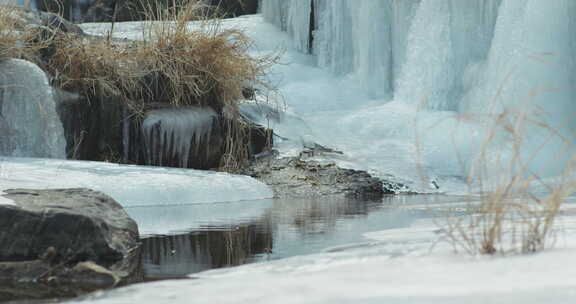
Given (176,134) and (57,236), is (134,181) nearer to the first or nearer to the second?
(176,134)

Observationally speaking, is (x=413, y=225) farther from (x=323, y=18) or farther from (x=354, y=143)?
(x=323, y=18)

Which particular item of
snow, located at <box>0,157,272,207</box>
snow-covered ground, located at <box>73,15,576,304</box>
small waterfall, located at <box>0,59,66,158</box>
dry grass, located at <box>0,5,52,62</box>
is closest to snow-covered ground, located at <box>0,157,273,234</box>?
snow, located at <box>0,157,272,207</box>

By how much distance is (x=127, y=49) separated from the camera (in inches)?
296

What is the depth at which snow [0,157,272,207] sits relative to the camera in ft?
17.1

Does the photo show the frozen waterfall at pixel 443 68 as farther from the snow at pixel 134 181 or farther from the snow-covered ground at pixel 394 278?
the snow-covered ground at pixel 394 278

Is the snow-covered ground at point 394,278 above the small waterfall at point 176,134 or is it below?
below

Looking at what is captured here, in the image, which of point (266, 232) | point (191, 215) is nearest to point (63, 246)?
point (266, 232)

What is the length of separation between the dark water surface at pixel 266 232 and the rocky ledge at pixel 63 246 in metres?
0.12

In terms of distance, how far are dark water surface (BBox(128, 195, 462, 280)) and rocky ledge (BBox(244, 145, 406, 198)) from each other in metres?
0.80

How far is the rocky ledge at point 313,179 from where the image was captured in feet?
22.5

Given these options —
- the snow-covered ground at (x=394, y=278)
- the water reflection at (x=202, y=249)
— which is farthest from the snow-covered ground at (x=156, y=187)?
the snow-covered ground at (x=394, y=278)

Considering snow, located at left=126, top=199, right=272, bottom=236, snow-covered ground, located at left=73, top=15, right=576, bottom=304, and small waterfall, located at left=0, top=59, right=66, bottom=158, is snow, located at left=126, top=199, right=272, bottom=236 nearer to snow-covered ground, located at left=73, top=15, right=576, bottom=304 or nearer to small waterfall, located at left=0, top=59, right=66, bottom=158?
snow-covered ground, located at left=73, top=15, right=576, bottom=304

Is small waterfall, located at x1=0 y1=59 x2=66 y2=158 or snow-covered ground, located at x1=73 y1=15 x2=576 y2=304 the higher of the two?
small waterfall, located at x1=0 y1=59 x2=66 y2=158

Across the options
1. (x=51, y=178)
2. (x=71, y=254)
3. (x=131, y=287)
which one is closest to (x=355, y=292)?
(x=131, y=287)
